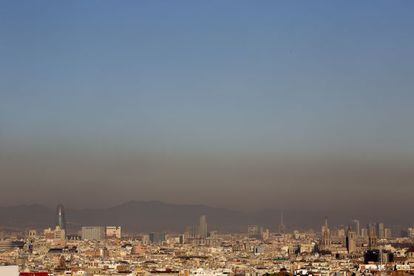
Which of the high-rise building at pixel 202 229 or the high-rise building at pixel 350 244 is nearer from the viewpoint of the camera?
the high-rise building at pixel 350 244

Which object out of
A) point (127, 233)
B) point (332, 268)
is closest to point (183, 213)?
point (127, 233)

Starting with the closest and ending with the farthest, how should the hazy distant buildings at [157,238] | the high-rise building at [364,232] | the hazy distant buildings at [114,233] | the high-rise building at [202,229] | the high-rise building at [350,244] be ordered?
1. the high-rise building at [350,244]
2. the high-rise building at [364,232]
3. the hazy distant buildings at [114,233]
4. the hazy distant buildings at [157,238]
5. the high-rise building at [202,229]

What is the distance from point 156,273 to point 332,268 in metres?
9.84

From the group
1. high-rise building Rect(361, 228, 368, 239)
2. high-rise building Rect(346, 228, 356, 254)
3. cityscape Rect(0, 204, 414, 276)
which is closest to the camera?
cityscape Rect(0, 204, 414, 276)

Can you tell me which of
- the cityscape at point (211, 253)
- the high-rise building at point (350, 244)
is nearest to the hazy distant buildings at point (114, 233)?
the cityscape at point (211, 253)

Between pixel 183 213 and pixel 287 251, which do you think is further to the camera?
pixel 183 213

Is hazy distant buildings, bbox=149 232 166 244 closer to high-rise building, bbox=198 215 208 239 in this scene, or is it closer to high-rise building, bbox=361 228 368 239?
high-rise building, bbox=198 215 208 239

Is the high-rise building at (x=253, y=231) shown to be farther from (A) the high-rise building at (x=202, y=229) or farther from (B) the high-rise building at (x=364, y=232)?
(B) the high-rise building at (x=364, y=232)

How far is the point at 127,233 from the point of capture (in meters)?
122

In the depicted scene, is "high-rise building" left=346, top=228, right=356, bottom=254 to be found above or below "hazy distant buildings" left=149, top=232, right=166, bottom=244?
below

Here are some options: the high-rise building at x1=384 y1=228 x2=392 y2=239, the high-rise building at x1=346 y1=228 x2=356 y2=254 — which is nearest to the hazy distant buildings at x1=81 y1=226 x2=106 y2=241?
the high-rise building at x1=384 y1=228 x2=392 y2=239

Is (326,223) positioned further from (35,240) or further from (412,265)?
(412,265)

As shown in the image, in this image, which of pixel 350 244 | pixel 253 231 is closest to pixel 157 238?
pixel 253 231

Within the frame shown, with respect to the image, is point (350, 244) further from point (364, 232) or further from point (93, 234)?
point (93, 234)
